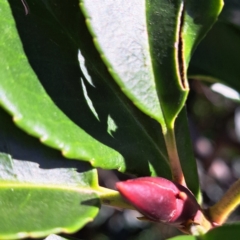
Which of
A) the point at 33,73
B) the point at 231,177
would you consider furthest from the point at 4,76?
the point at 231,177

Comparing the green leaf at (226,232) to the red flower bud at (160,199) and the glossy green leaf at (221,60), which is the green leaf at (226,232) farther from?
the glossy green leaf at (221,60)

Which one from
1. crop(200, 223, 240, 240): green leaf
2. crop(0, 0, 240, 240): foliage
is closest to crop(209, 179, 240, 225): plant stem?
crop(0, 0, 240, 240): foliage

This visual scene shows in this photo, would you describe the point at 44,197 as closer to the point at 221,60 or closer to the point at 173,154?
the point at 173,154

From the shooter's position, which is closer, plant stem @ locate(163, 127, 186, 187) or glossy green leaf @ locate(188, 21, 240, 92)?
plant stem @ locate(163, 127, 186, 187)

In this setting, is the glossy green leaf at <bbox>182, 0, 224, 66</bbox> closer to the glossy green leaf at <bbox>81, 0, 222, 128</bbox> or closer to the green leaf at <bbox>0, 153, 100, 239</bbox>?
the glossy green leaf at <bbox>81, 0, 222, 128</bbox>

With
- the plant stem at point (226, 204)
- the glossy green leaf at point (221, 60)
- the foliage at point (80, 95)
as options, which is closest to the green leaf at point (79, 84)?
the foliage at point (80, 95)

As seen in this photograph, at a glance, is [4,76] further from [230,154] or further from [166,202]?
[230,154]

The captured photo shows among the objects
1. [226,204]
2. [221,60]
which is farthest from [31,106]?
[221,60]
